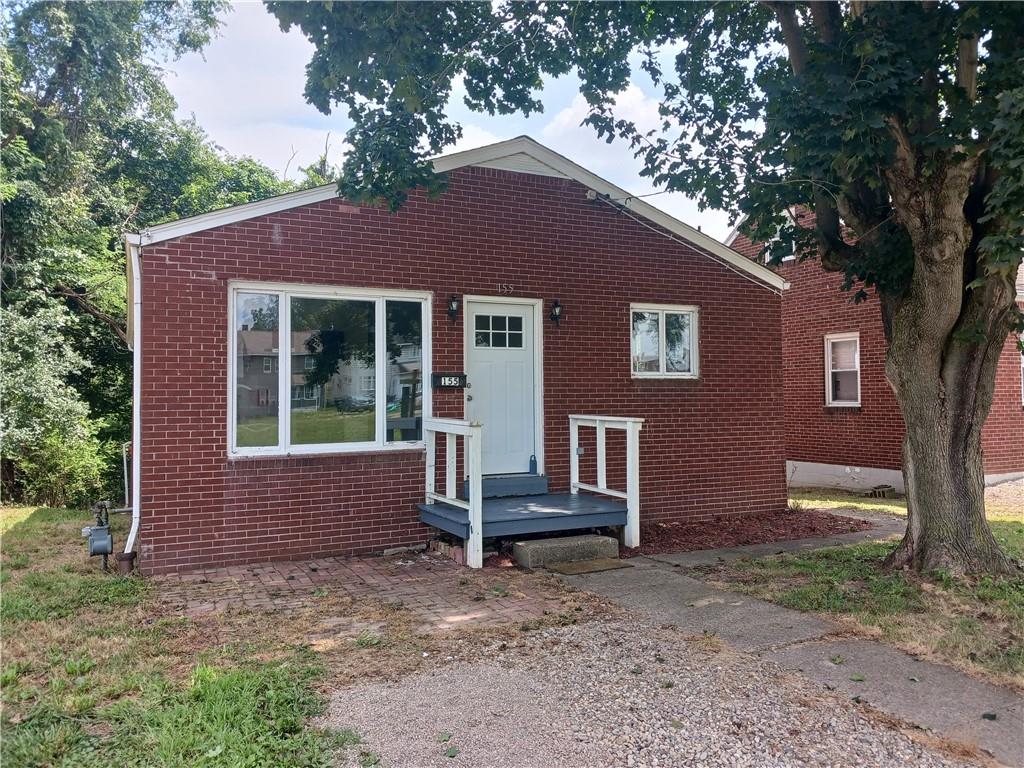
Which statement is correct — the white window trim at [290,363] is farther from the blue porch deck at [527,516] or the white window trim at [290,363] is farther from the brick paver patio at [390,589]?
the brick paver patio at [390,589]

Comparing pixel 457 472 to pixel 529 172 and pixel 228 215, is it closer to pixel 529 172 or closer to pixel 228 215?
pixel 228 215

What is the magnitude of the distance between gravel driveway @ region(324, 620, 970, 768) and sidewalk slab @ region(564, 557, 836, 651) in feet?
1.46

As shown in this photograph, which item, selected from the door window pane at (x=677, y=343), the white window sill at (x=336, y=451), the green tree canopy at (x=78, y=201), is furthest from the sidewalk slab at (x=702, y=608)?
the green tree canopy at (x=78, y=201)

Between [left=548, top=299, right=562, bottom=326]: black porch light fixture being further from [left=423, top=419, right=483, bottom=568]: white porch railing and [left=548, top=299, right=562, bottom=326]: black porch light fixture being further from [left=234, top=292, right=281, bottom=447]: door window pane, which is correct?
[left=234, top=292, right=281, bottom=447]: door window pane

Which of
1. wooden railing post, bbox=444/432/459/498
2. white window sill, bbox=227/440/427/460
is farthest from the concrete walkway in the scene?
white window sill, bbox=227/440/427/460

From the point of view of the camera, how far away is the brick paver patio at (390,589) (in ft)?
17.6

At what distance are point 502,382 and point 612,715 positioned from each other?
5.01 meters

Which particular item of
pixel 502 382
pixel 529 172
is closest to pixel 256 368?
pixel 502 382

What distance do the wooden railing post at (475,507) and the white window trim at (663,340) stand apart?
3056mm

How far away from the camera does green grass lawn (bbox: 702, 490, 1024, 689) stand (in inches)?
172

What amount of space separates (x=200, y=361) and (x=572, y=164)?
4.85m

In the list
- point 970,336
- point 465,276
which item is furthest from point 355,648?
point 970,336

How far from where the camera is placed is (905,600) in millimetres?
5438

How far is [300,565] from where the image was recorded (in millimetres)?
6867
